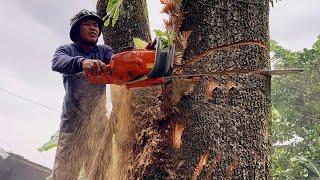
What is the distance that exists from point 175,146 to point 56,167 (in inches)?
63.9

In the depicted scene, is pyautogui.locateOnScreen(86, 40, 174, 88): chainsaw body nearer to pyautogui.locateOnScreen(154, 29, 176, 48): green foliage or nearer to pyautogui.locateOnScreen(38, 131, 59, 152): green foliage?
pyautogui.locateOnScreen(154, 29, 176, 48): green foliage

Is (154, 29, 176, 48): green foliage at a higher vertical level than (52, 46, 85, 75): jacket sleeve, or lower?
higher

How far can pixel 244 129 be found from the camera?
5.15 ft

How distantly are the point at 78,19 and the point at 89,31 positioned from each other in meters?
0.13

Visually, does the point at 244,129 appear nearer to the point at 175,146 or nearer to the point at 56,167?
the point at 175,146

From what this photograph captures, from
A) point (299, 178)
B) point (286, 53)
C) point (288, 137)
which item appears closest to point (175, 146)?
point (299, 178)

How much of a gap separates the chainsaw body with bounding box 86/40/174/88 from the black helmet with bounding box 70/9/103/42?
0.91 metres

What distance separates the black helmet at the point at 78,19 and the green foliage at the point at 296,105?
12.7 m

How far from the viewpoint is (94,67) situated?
224 cm

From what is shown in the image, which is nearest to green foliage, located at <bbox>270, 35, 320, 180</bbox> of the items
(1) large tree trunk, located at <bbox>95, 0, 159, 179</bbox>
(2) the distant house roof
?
(2) the distant house roof

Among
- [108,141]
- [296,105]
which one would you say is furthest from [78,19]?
[296,105]

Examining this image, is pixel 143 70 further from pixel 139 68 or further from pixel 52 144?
pixel 52 144

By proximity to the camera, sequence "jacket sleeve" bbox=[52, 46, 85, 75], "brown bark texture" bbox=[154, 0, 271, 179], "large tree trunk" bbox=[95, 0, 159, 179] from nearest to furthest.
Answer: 1. "brown bark texture" bbox=[154, 0, 271, 179]
2. "large tree trunk" bbox=[95, 0, 159, 179]
3. "jacket sleeve" bbox=[52, 46, 85, 75]

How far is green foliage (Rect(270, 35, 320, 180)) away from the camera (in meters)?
15.1
